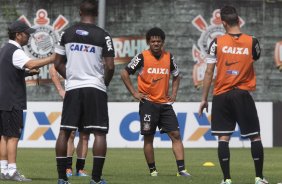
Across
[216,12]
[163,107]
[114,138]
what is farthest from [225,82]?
[216,12]

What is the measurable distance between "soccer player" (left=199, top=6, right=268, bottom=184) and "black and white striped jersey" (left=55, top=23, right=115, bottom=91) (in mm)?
1473

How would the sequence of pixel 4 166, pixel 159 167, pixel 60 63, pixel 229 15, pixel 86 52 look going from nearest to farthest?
1. pixel 86 52
2. pixel 60 63
3. pixel 229 15
4. pixel 4 166
5. pixel 159 167

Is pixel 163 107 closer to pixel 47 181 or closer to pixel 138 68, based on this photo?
pixel 138 68

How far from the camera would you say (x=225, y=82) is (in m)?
11.7

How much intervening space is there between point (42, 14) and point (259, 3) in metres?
7.18

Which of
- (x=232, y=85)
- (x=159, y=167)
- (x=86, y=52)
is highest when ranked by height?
(x=86, y=52)

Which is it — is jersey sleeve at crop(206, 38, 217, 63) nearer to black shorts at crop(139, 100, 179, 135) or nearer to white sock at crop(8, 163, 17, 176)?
black shorts at crop(139, 100, 179, 135)

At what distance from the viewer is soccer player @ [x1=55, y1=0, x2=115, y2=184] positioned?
10.9 metres

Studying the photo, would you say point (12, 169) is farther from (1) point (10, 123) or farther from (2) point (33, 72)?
(2) point (33, 72)

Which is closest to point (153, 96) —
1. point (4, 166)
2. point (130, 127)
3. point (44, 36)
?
Result: point (4, 166)

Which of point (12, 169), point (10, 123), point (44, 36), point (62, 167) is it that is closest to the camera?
point (62, 167)

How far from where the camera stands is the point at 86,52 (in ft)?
35.6

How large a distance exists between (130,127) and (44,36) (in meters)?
8.06

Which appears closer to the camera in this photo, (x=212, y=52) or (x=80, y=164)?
(x=212, y=52)
